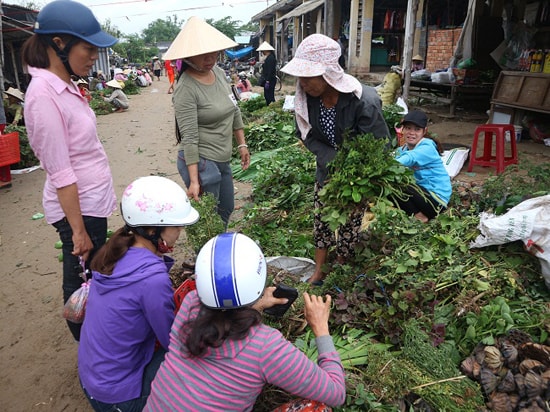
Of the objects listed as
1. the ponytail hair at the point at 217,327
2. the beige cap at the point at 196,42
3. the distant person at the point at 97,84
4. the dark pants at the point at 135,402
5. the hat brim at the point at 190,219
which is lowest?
the distant person at the point at 97,84

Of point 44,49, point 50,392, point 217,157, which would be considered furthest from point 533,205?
point 50,392

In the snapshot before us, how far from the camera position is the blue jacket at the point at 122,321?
1843 millimetres

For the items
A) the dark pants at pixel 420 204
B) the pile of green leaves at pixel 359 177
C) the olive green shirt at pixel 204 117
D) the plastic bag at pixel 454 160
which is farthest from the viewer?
the plastic bag at pixel 454 160

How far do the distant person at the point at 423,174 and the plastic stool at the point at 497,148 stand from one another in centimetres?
225

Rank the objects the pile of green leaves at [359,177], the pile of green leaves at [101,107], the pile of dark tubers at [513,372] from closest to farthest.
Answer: the pile of dark tubers at [513,372] → the pile of green leaves at [359,177] → the pile of green leaves at [101,107]

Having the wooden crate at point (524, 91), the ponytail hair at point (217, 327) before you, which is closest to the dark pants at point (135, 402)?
the ponytail hair at point (217, 327)

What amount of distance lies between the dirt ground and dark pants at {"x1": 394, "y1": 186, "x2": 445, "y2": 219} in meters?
2.60

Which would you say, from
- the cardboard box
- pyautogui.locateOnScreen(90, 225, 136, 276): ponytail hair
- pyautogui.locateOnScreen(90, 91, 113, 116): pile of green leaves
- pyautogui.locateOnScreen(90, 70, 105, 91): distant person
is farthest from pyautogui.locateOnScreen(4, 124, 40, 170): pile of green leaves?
pyautogui.locateOnScreen(90, 70, 105, 91): distant person

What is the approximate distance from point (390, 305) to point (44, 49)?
7.71ft

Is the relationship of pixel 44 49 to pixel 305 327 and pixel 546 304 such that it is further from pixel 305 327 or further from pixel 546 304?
pixel 546 304

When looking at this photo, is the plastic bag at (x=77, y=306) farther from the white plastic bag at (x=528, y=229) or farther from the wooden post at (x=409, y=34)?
the wooden post at (x=409, y=34)

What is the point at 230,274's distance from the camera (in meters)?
1.55

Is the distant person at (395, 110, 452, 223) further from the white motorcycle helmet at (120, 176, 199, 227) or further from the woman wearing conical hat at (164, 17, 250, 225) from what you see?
the white motorcycle helmet at (120, 176, 199, 227)

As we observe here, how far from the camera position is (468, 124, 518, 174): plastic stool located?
540 cm
